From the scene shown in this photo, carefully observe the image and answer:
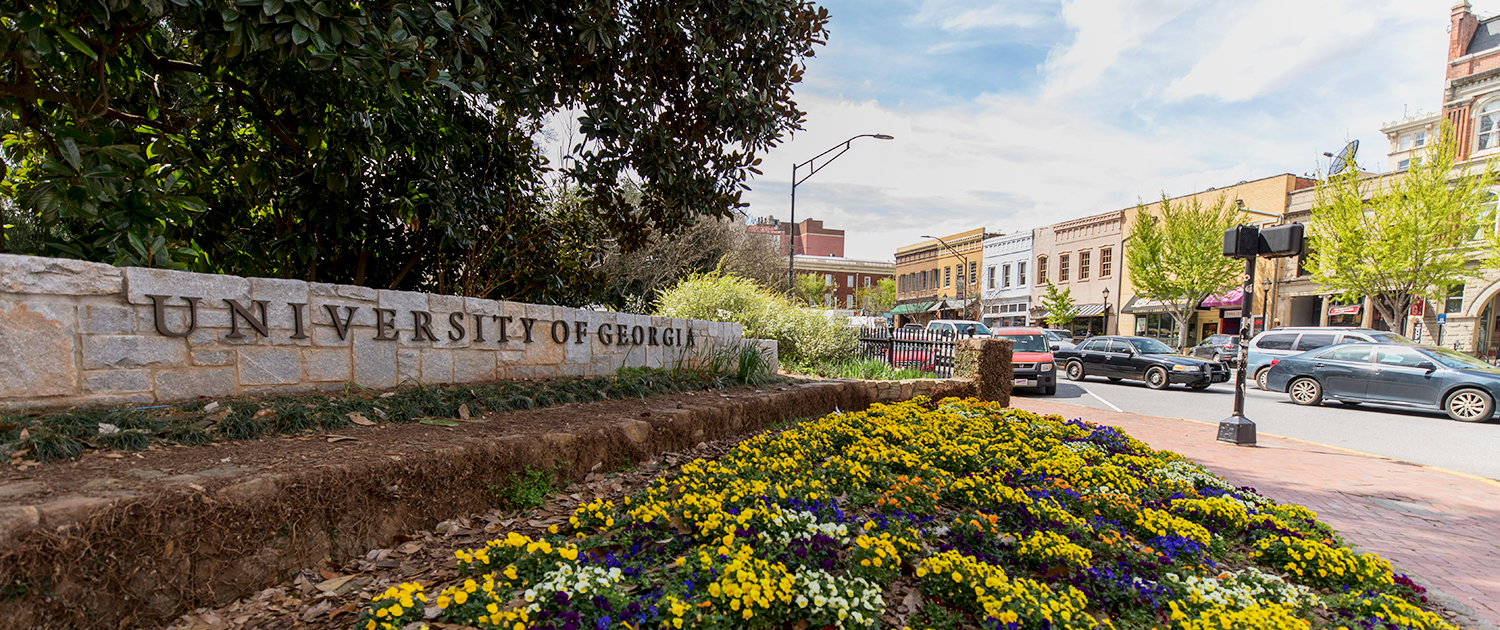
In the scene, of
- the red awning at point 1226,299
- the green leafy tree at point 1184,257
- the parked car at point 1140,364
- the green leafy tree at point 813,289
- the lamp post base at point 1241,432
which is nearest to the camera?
the lamp post base at point 1241,432

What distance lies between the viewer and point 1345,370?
467 inches

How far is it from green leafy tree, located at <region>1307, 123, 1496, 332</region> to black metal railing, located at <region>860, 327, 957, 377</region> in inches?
675

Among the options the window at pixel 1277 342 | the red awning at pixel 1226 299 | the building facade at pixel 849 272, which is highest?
the building facade at pixel 849 272

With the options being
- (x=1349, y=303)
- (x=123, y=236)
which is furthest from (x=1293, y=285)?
(x=123, y=236)

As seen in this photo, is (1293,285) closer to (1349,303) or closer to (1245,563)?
(1349,303)

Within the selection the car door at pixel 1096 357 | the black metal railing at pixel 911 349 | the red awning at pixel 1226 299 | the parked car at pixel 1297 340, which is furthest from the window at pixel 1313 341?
the red awning at pixel 1226 299

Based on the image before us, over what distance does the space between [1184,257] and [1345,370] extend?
52.0ft

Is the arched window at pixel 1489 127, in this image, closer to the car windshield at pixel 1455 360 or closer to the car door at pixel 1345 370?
the car windshield at pixel 1455 360

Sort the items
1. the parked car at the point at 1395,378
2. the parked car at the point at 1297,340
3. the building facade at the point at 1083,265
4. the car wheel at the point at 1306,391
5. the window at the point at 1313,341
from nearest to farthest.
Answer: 1. the parked car at the point at 1395,378
2. the car wheel at the point at 1306,391
3. the parked car at the point at 1297,340
4. the window at the point at 1313,341
5. the building facade at the point at 1083,265

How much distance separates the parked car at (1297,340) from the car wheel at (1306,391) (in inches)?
60.2

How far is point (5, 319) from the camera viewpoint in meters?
2.79

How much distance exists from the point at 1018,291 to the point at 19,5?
1612 inches

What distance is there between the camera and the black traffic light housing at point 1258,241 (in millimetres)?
7547

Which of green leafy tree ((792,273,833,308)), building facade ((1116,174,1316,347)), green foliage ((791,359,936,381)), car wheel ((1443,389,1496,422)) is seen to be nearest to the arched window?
building facade ((1116,174,1316,347))
